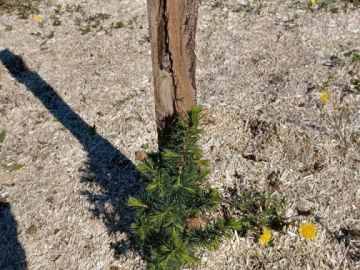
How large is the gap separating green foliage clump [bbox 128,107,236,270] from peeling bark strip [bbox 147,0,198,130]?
0.18 m

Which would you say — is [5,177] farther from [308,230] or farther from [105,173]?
[308,230]

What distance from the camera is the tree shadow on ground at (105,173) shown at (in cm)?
463

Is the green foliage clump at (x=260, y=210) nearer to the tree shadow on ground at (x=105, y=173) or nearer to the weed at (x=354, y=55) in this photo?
the tree shadow on ground at (x=105, y=173)

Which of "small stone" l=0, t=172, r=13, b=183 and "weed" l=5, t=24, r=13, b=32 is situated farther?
"weed" l=5, t=24, r=13, b=32

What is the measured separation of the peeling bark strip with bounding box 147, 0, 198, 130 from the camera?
111 inches

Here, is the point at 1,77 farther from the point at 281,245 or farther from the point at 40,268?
the point at 281,245

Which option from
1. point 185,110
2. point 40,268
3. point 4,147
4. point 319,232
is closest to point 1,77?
point 4,147

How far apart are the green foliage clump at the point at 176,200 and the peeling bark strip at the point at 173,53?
183 millimetres

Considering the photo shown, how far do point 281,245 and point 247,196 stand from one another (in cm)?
59

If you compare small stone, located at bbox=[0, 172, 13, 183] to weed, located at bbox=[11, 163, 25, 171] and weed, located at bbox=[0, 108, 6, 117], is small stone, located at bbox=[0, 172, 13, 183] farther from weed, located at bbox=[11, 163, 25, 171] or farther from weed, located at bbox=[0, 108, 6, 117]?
weed, located at bbox=[0, 108, 6, 117]

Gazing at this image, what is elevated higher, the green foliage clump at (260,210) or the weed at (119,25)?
the weed at (119,25)

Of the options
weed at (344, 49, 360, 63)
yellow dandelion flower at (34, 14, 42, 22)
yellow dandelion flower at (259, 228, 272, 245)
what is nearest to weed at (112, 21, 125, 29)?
yellow dandelion flower at (34, 14, 42, 22)

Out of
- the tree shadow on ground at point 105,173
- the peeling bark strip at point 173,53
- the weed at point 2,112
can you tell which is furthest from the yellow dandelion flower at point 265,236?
the weed at point 2,112

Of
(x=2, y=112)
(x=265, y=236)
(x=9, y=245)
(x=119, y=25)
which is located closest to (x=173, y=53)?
(x=265, y=236)
